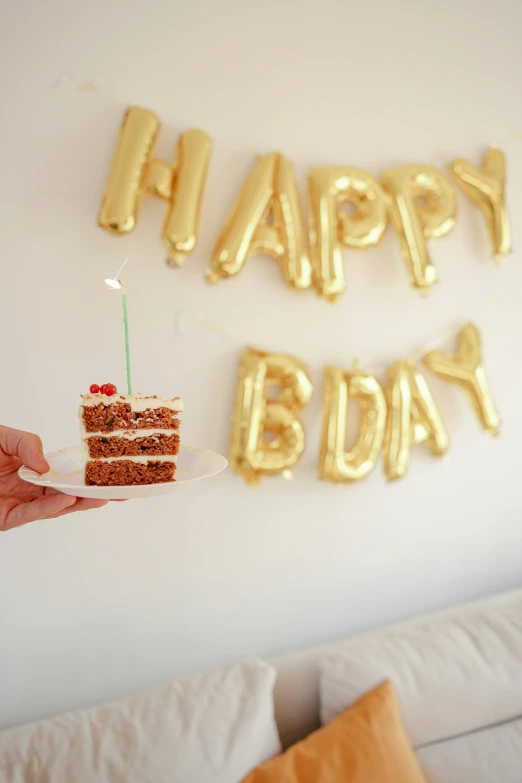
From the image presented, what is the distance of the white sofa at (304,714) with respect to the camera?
4.21 ft

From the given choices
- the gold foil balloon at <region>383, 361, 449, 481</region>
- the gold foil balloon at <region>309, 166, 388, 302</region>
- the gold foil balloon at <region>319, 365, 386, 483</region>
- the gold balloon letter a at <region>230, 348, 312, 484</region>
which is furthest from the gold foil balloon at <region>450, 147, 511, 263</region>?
the gold balloon letter a at <region>230, 348, 312, 484</region>

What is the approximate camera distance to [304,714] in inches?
63.2

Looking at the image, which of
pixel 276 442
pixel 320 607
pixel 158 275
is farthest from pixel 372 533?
pixel 158 275

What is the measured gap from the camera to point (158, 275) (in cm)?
163

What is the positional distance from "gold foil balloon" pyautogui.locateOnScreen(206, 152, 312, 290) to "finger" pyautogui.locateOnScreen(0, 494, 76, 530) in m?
0.73

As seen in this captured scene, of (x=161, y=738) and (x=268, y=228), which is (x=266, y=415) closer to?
(x=268, y=228)

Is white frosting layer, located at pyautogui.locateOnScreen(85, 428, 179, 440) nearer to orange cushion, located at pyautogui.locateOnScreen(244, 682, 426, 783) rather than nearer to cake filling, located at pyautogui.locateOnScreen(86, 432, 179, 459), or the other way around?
cake filling, located at pyautogui.locateOnScreen(86, 432, 179, 459)

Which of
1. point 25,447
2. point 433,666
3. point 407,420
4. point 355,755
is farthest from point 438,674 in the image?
point 25,447

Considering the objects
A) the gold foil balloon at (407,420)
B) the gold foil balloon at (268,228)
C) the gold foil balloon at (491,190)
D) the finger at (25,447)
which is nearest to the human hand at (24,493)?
the finger at (25,447)

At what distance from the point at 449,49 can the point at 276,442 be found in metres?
1.26

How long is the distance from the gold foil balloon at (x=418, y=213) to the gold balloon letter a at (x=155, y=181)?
1.73 ft

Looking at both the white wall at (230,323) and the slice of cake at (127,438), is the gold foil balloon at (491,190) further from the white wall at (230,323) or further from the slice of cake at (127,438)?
the slice of cake at (127,438)

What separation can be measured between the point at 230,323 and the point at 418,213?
0.60 meters

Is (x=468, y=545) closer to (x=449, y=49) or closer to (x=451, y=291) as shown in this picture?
(x=451, y=291)
